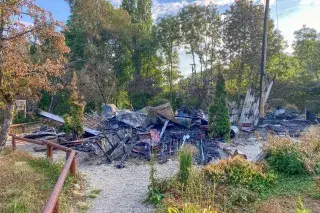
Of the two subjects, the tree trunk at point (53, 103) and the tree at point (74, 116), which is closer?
the tree at point (74, 116)

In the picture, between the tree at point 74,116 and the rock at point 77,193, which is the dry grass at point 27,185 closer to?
the rock at point 77,193

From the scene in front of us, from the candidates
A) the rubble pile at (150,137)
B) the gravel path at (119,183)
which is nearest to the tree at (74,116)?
the rubble pile at (150,137)

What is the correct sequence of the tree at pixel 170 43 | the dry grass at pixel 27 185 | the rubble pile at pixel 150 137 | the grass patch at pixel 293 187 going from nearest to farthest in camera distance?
the dry grass at pixel 27 185
the grass patch at pixel 293 187
the rubble pile at pixel 150 137
the tree at pixel 170 43

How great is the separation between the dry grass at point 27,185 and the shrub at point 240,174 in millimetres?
3140

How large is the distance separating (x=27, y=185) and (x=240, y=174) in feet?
14.8

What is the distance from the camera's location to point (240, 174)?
629 cm

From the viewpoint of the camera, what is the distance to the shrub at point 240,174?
20.1 feet

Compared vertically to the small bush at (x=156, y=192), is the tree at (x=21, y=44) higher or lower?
higher

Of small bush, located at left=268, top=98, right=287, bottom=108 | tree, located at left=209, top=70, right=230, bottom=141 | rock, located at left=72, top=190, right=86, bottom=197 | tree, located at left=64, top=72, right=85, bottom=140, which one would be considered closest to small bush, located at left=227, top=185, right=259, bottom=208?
rock, located at left=72, top=190, right=86, bottom=197

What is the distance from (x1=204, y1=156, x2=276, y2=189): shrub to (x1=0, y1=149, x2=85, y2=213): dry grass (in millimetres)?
3140

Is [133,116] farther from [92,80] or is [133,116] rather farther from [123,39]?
[123,39]

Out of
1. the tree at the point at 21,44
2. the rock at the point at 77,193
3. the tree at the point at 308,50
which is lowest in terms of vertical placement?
the rock at the point at 77,193

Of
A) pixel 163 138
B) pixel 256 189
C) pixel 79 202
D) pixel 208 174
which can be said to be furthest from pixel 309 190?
pixel 163 138

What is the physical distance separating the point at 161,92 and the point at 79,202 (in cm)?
2397
